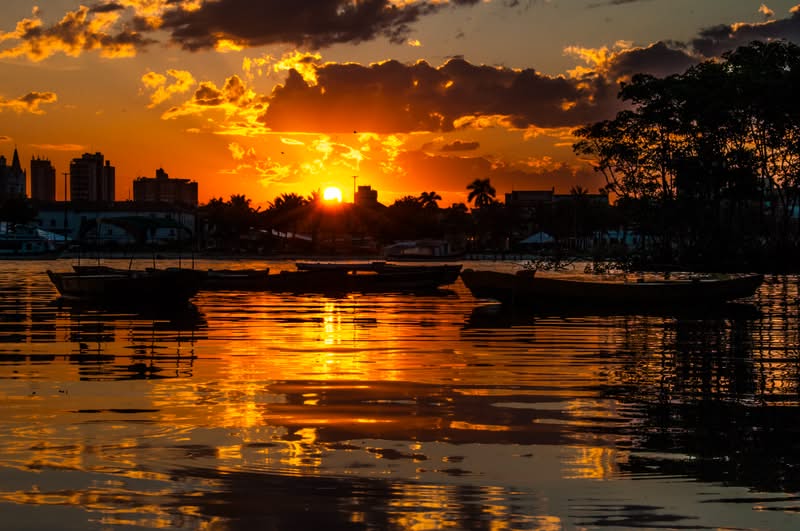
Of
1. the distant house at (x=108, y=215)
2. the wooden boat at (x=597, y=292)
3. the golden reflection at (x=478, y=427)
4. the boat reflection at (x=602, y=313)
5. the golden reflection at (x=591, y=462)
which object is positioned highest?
the distant house at (x=108, y=215)

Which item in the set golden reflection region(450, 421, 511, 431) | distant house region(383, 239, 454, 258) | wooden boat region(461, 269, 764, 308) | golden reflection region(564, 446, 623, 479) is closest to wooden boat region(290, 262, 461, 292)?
wooden boat region(461, 269, 764, 308)

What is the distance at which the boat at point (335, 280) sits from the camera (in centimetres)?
5553

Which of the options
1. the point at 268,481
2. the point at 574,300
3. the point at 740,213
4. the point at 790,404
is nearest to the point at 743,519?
the point at 268,481

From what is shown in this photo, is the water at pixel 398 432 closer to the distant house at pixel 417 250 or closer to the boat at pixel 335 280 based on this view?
the boat at pixel 335 280

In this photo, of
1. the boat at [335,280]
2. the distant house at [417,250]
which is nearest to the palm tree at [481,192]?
the distant house at [417,250]

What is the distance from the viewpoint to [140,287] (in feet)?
134

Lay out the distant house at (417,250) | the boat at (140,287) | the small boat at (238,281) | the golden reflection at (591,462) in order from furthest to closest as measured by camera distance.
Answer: the distant house at (417,250)
the small boat at (238,281)
the boat at (140,287)
the golden reflection at (591,462)

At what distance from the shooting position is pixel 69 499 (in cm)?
973

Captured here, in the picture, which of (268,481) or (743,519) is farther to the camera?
(268,481)

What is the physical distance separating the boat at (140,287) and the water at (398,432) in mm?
13222

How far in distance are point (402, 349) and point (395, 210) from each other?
152344mm

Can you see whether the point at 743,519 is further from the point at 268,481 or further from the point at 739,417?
the point at 739,417

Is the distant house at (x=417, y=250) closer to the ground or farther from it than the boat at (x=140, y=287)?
farther from it

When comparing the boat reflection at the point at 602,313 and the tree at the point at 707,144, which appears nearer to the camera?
the boat reflection at the point at 602,313
